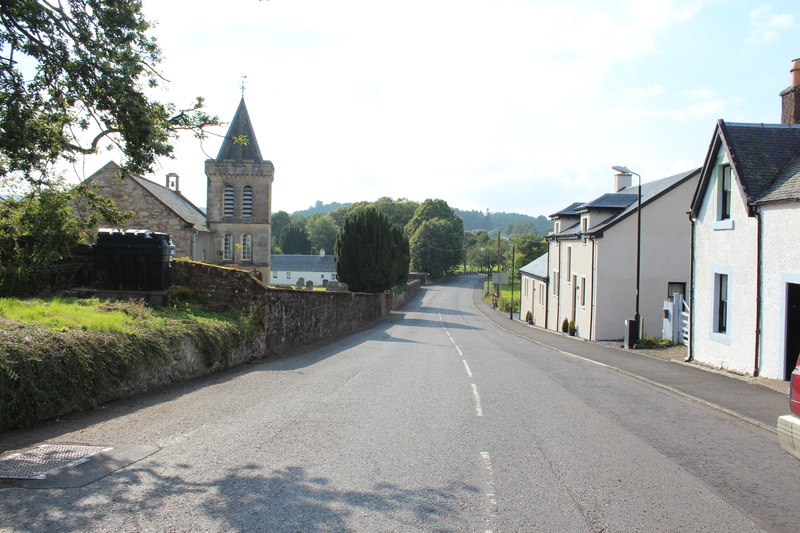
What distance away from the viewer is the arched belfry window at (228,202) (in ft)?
135

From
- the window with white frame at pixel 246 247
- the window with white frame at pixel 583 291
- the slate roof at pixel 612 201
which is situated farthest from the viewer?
the window with white frame at pixel 246 247

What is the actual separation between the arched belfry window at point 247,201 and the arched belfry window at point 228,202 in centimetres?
74

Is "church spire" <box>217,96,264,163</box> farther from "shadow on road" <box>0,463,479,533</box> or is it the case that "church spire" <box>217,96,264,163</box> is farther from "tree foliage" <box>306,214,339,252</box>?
"tree foliage" <box>306,214,339,252</box>

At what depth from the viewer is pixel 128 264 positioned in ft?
43.9

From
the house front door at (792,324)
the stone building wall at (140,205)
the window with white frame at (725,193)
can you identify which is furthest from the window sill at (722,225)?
the stone building wall at (140,205)

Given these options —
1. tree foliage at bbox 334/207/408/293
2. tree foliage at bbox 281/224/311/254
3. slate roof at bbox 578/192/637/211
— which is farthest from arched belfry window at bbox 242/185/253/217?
tree foliage at bbox 281/224/311/254

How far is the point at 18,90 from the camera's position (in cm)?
937

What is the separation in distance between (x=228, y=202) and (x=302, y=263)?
189ft

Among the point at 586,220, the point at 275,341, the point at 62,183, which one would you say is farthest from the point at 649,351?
the point at 62,183

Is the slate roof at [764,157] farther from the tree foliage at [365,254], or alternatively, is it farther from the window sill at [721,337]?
Answer: the tree foliage at [365,254]

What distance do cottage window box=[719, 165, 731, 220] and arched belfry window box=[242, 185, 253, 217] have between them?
3139cm

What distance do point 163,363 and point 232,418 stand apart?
2.62m

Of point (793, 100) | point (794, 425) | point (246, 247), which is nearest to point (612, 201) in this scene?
point (793, 100)

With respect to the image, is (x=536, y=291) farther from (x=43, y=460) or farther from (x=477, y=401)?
(x=43, y=460)
